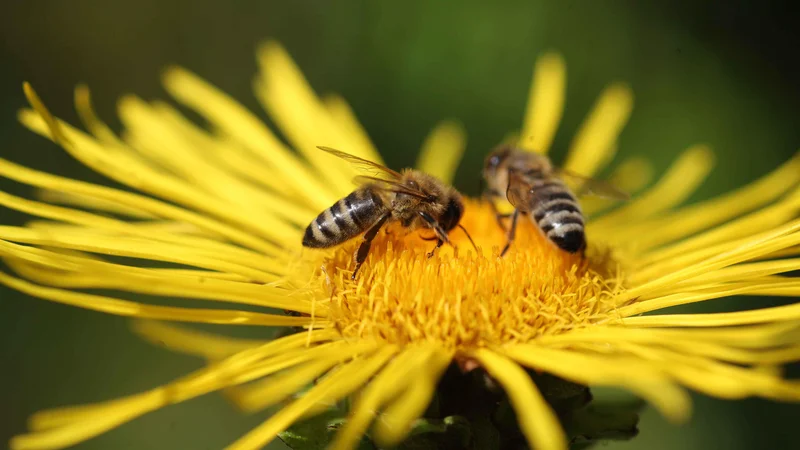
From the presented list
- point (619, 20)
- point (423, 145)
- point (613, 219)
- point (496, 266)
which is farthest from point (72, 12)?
point (496, 266)

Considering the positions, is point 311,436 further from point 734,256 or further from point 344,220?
A: point 734,256

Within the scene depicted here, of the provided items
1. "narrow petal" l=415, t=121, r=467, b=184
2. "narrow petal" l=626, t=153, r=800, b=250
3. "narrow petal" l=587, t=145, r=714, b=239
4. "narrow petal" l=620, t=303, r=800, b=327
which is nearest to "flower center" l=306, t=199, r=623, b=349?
"narrow petal" l=620, t=303, r=800, b=327

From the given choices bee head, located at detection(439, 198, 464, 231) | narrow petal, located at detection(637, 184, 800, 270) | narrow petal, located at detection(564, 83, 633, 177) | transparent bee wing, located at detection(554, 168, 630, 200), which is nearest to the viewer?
bee head, located at detection(439, 198, 464, 231)

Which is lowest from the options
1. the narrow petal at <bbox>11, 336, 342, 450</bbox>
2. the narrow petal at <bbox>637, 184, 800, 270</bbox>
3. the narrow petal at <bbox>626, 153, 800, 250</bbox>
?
the narrow petal at <bbox>11, 336, 342, 450</bbox>

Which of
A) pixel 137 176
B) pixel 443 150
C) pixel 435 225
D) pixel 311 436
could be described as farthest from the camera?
pixel 443 150

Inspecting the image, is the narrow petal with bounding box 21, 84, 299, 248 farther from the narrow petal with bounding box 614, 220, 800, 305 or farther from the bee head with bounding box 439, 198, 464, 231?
the narrow petal with bounding box 614, 220, 800, 305

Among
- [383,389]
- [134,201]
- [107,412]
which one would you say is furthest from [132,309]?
[134,201]

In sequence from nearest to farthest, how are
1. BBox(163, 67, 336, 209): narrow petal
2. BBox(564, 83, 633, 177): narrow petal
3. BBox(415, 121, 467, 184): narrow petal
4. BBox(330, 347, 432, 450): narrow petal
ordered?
BBox(330, 347, 432, 450): narrow petal → BBox(163, 67, 336, 209): narrow petal → BBox(564, 83, 633, 177): narrow petal → BBox(415, 121, 467, 184): narrow petal
